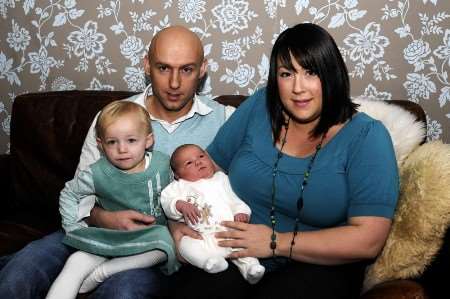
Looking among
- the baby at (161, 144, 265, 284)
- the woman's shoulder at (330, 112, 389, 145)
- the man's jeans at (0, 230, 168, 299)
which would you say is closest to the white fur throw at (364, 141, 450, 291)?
the woman's shoulder at (330, 112, 389, 145)

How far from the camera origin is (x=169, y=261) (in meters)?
1.73

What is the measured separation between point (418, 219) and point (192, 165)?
0.74m

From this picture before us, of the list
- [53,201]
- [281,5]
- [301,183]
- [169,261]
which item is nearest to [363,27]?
[281,5]

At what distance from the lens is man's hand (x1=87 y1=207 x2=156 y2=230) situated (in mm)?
1825

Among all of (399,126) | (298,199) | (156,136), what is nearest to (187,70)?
(156,136)

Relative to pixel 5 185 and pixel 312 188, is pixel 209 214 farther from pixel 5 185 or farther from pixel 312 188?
pixel 5 185

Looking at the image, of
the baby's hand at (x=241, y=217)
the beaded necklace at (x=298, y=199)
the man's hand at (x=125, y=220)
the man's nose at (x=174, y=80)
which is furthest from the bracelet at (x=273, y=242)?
the man's nose at (x=174, y=80)

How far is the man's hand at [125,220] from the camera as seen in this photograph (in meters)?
1.83

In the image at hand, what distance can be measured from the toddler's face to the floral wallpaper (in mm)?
718

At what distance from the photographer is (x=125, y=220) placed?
6.01 ft

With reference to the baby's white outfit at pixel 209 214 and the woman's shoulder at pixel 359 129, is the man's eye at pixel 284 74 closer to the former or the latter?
the woman's shoulder at pixel 359 129

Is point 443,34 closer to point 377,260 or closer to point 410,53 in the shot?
point 410,53

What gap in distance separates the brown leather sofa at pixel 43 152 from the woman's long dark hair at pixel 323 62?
62 cm

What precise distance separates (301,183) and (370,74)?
2.92 feet
